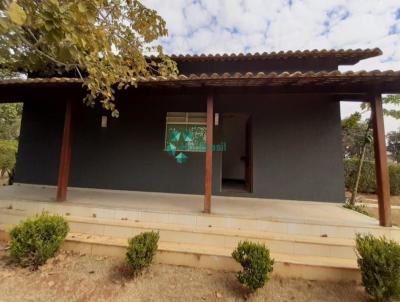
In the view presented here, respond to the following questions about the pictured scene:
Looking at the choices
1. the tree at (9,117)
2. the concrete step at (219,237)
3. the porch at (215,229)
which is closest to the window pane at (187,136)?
the porch at (215,229)

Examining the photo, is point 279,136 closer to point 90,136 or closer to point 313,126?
point 313,126

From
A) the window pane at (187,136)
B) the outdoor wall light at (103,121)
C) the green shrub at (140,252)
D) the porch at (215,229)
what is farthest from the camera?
the outdoor wall light at (103,121)

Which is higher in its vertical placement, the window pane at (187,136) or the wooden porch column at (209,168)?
the window pane at (187,136)

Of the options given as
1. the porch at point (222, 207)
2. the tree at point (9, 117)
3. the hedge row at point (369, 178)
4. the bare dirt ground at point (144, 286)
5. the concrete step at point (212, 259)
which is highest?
the tree at point (9, 117)

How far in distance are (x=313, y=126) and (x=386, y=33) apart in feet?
12.5

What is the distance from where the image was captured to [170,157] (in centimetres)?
620

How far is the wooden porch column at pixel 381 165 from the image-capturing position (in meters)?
3.67

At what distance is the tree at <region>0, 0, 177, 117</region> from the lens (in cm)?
221

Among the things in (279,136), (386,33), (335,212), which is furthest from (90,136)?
(386,33)

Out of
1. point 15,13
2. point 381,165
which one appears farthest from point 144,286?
point 381,165

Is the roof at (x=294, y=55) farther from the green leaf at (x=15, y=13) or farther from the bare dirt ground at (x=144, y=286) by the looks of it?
the bare dirt ground at (x=144, y=286)

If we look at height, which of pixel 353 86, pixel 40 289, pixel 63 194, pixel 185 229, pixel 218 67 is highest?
pixel 218 67

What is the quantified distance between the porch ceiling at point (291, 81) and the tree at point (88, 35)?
386 millimetres

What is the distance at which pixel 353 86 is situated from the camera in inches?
159
